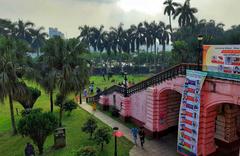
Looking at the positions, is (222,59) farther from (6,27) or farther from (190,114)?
(6,27)

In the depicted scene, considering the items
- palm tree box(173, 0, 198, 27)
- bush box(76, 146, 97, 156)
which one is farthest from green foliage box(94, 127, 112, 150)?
palm tree box(173, 0, 198, 27)

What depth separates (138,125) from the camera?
23.4 meters

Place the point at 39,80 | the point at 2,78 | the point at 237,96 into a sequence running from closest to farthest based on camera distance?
the point at 237,96 → the point at 2,78 → the point at 39,80

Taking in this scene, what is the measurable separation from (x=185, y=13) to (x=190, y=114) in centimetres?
4377

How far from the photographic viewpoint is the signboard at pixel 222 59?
13234mm

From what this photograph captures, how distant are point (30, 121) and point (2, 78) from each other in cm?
509

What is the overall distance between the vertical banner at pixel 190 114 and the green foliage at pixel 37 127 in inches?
405

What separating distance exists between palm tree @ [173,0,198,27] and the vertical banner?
4251cm

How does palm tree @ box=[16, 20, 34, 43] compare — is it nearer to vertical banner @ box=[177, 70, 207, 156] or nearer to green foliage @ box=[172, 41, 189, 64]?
green foliage @ box=[172, 41, 189, 64]

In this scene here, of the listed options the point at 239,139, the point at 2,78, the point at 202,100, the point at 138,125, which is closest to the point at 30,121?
the point at 2,78

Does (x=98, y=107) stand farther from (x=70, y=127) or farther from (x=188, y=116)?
(x=188, y=116)

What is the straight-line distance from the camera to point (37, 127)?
16.5 metres

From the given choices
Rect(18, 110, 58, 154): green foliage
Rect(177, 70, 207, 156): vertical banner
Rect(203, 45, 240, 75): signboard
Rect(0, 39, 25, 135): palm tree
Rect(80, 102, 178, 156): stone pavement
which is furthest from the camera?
Rect(0, 39, 25, 135): palm tree

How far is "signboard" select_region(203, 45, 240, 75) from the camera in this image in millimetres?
13234
